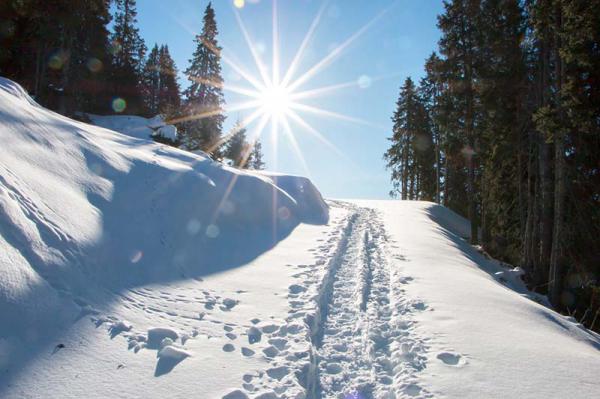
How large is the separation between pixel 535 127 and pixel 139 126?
24673mm

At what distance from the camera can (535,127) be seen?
13.3 metres

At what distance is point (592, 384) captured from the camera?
3.77m

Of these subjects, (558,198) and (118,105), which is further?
(118,105)

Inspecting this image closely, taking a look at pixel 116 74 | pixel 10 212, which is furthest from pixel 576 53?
pixel 116 74

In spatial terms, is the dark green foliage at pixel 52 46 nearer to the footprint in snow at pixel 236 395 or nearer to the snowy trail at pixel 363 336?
the snowy trail at pixel 363 336

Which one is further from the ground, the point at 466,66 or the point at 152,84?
the point at 152,84

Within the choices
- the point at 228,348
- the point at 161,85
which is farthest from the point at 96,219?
the point at 161,85

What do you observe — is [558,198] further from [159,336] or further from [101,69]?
→ [101,69]

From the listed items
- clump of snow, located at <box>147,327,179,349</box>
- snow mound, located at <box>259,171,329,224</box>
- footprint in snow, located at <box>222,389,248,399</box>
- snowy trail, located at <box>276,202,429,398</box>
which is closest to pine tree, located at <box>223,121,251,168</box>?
snow mound, located at <box>259,171,329,224</box>

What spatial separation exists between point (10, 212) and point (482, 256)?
49.8 feet

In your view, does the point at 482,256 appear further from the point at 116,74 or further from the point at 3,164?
the point at 116,74

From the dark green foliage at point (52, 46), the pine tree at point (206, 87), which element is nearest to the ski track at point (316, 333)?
the dark green foliage at point (52, 46)

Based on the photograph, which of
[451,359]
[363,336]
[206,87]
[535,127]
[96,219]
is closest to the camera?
[451,359]

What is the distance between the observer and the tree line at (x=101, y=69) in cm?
2098
